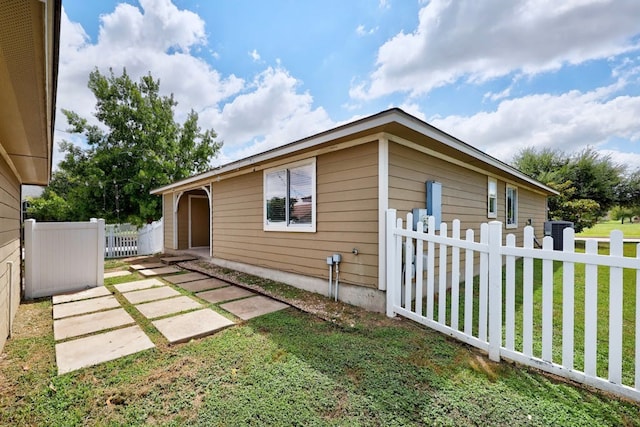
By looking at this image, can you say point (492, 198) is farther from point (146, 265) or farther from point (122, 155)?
point (122, 155)

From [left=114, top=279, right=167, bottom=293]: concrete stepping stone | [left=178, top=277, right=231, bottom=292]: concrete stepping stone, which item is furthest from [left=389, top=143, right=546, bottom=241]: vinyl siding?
[left=114, top=279, right=167, bottom=293]: concrete stepping stone

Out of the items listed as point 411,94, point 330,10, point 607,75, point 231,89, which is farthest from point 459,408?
point 231,89

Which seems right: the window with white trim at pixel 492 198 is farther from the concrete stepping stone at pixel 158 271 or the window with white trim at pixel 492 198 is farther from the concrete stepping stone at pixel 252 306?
the concrete stepping stone at pixel 158 271

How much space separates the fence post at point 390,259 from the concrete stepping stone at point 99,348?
2.85 meters

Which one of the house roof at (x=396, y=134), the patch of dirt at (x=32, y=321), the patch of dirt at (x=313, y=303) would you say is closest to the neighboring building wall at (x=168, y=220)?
the patch of dirt at (x=313, y=303)

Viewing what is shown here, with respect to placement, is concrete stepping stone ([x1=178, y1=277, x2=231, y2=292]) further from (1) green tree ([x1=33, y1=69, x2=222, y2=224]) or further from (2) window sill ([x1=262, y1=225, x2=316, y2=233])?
(1) green tree ([x1=33, y1=69, x2=222, y2=224])

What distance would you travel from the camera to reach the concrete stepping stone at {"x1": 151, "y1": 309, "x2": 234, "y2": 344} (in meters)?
3.15

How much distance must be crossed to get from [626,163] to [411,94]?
828 inches

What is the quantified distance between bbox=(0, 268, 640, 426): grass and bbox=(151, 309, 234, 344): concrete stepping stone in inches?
6.5

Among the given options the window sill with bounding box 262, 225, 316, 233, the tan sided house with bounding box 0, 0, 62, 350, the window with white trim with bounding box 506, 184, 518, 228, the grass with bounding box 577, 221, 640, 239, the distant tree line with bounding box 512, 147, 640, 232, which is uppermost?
the distant tree line with bounding box 512, 147, 640, 232

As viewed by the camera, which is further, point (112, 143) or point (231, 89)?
point (112, 143)

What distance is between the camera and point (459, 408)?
1.91 m

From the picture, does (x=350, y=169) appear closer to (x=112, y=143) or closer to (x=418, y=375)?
(x=418, y=375)

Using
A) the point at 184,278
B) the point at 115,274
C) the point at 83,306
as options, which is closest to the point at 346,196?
the point at 184,278
